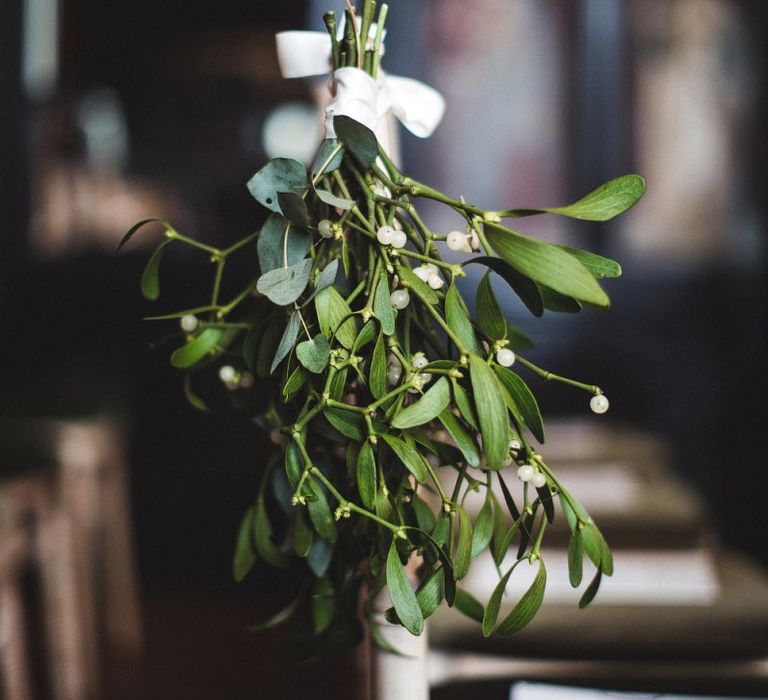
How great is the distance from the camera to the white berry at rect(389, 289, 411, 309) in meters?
0.59

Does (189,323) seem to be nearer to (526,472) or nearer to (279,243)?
(279,243)

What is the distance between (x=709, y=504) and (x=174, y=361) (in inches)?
108

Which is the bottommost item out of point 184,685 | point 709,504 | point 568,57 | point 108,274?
point 184,685

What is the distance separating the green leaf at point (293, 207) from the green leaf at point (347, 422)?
0.43 ft

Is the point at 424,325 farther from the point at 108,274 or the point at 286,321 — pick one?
the point at 108,274

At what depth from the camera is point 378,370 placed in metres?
0.57

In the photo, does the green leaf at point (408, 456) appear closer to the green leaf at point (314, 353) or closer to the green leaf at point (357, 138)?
the green leaf at point (314, 353)

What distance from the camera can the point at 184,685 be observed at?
2215 millimetres

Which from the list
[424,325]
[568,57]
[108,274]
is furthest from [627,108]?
[424,325]

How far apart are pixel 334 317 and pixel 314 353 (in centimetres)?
3

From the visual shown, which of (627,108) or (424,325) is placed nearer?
(424,325)

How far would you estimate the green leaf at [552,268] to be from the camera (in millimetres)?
500

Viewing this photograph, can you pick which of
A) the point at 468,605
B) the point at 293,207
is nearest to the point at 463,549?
the point at 468,605

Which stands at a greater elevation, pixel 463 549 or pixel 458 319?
pixel 458 319
